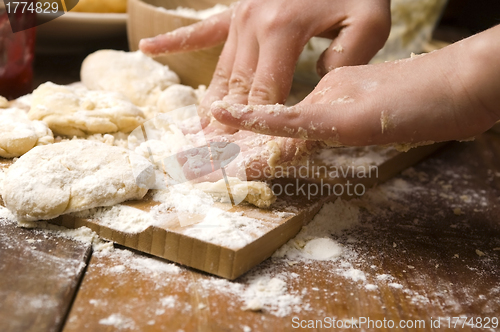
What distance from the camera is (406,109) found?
29.1 inches

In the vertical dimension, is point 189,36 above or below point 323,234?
above

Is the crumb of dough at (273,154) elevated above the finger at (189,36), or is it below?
below

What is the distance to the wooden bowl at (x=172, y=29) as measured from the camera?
134 centimetres

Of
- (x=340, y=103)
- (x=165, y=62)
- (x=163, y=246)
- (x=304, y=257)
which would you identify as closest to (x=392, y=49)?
(x=165, y=62)

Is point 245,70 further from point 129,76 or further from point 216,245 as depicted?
point 216,245

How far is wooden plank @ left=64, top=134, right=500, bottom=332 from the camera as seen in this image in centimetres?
63

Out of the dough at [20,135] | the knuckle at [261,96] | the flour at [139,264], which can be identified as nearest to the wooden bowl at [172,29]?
the knuckle at [261,96]

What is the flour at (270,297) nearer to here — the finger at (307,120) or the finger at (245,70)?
the finger at (307,120)

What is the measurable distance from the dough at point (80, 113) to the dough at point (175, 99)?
10cm

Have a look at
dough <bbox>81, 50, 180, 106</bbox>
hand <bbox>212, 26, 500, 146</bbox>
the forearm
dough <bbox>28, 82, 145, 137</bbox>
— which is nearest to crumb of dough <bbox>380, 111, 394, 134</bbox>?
hand <bbox>212, 26, 500, 146</bbox>

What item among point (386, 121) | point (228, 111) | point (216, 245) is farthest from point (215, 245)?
point (386, 121)

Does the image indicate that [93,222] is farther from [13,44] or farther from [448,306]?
[13,44]

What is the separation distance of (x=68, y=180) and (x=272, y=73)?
477mm

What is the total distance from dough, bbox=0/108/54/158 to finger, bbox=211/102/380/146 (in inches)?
16.6
